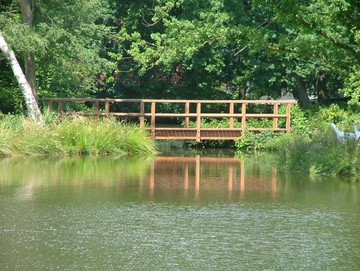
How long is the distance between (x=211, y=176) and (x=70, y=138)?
22.8 feet

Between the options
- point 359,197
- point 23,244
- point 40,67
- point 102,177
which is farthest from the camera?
point 40,67

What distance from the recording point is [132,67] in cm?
3534

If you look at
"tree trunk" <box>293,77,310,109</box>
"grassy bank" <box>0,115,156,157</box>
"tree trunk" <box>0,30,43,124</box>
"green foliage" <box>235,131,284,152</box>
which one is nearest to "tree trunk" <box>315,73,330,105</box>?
"tree trunk" <box>293,77,310,109</box>

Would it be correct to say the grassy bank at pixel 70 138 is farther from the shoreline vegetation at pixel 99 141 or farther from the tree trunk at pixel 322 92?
the tree trunk at pixel 322 92

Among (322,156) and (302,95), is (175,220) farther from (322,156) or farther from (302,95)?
(302,95)

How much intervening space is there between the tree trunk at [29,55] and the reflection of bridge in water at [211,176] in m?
6.40

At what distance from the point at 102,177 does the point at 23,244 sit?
7804mm

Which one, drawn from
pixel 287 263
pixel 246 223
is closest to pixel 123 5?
pixel 246 223

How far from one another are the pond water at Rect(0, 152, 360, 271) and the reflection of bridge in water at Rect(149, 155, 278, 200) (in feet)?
0.12

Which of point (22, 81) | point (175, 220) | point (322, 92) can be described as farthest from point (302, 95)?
point (175, 220)

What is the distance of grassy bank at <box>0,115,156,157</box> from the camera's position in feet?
78.5

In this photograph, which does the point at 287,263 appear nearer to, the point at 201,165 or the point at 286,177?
the point at 286,177

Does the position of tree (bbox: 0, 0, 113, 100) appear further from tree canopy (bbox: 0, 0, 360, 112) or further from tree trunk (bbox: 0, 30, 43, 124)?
tree trunk (bbox: 0, 30, 43, 124)

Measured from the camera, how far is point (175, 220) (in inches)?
488
